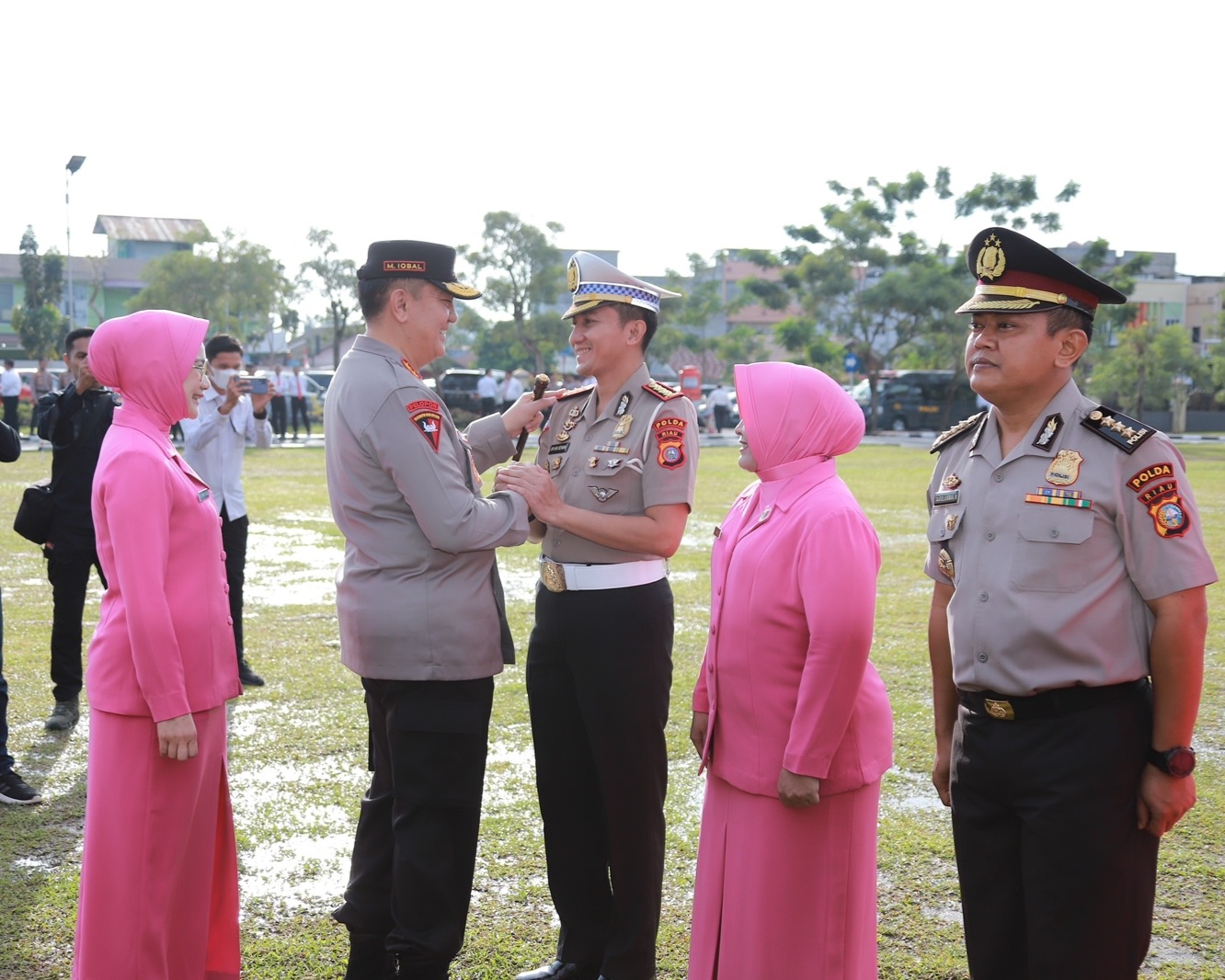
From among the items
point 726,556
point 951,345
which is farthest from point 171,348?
point 951,345

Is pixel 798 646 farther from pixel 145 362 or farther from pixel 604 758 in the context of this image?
pixel 145 362

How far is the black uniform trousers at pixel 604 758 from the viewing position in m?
3.44

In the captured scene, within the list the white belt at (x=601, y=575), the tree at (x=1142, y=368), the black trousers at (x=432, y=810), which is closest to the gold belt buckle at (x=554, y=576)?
the white belt at (x=601, y=575)

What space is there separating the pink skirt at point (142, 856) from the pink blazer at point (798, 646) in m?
1.41

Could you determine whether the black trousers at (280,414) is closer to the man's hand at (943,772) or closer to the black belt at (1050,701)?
the man's hand at (943,772)

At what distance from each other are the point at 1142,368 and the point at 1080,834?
42.7m

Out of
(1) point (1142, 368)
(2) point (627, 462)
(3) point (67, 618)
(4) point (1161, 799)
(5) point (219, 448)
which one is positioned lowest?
(3) point (67, 618)

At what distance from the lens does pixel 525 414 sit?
3.75 meters

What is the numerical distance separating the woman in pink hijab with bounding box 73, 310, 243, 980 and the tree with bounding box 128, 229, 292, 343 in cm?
5187

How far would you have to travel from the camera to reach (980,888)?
278 centimetres

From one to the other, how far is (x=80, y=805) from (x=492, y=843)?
173cm

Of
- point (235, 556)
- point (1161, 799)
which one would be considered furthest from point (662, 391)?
point (235, 556)

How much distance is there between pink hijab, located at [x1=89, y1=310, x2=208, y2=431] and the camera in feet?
10.7

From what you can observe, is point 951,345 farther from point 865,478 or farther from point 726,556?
point 726,556
